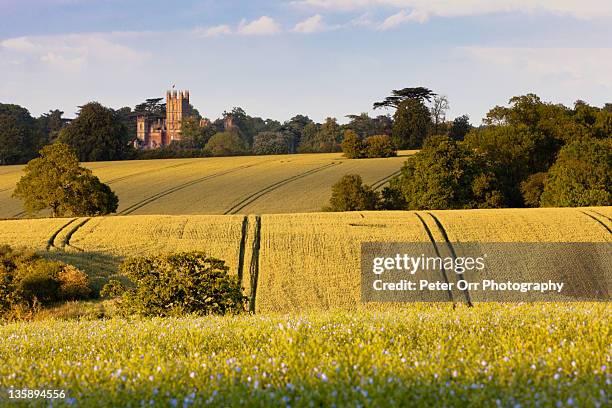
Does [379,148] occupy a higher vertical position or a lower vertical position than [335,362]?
higher

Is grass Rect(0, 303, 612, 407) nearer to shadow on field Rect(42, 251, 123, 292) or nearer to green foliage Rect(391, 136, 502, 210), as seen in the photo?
shadow on field Rect(42, 251, 123, 292)

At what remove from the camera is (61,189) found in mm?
56531

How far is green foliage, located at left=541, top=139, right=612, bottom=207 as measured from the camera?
6331 centimetres

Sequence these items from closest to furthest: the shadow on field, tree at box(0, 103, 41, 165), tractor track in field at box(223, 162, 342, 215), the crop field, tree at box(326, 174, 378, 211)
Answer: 1. the shadow on field
2. tree at box(326, 174, 378, 211)
3. tractor track in field at box(223, 162, 342, 215)
4. the crop field
5. tree at box(0, 103, 41, 165)

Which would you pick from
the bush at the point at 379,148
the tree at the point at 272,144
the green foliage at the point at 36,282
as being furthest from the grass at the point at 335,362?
the tree at the point at 272,144

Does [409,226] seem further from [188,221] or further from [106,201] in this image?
[106,201]

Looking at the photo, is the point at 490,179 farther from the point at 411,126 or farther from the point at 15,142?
the point at 15,142

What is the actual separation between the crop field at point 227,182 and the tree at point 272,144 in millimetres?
50722

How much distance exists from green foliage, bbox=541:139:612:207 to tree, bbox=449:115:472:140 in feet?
160

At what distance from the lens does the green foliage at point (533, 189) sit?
225ft

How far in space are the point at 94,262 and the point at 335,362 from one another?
30058mm

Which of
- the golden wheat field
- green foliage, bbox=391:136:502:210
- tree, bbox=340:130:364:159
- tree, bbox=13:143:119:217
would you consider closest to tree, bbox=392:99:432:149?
tree, bbox=340:130:364:159

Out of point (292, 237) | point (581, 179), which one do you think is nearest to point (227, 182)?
point (581, 179)

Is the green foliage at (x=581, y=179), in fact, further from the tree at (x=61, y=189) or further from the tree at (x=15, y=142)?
the tree at (x=15, y=142)
